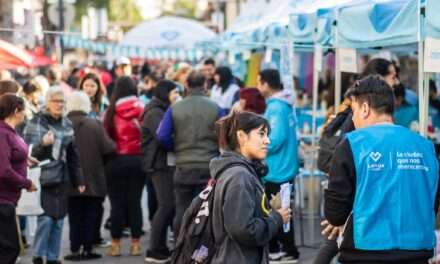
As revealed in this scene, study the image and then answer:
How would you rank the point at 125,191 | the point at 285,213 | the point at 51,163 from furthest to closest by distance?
the point at 125,191, the point at 51,163, the point at 285,213

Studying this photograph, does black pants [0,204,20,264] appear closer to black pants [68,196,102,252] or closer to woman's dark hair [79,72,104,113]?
black pants [68,196,102,252]

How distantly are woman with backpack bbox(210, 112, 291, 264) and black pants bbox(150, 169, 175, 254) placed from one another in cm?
484

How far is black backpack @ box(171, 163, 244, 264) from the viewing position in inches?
238

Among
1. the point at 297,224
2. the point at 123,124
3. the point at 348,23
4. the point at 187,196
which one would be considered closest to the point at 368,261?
the point at 348,23

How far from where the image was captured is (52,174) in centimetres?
1029

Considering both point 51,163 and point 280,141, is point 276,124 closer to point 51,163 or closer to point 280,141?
point 280,141

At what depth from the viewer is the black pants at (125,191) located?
11.7m

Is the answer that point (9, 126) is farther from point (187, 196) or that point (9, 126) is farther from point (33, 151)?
point (187, 196)

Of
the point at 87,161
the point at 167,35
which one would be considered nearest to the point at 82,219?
the point at 87,161

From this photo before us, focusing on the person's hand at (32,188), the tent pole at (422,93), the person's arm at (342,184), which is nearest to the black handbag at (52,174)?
the person's hand at (32,188)

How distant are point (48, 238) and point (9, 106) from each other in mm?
1722

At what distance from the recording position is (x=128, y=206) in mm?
11844

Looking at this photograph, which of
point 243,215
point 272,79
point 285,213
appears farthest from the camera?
point 272,79

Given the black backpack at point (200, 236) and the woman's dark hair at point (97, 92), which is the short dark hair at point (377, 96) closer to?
the black backpack at point (200, 236)
